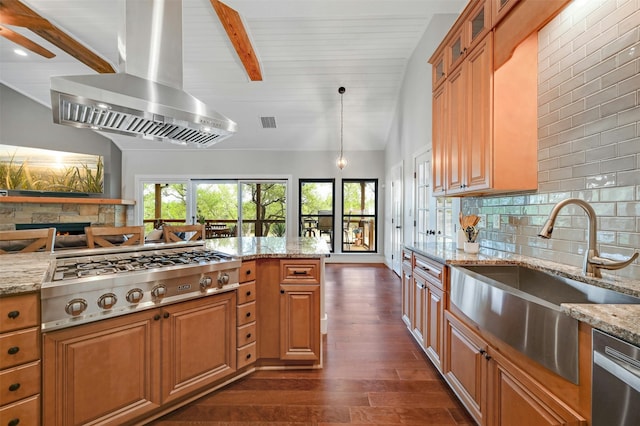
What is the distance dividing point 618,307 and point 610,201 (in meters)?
0.77

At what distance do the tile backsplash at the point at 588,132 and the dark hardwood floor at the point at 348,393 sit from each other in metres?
1.19

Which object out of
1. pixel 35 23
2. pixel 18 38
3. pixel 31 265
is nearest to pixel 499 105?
pixel 31 265

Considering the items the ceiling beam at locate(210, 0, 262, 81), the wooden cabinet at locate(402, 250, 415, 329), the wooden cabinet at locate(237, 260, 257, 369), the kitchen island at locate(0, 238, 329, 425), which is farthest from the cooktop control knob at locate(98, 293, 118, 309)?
the ceiling beam at locate(210, 0, 262, 81)

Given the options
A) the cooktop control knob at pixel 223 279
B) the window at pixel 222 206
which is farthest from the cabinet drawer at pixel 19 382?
the window at pixel 222 206

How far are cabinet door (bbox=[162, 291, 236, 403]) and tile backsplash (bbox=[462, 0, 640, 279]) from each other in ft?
7.09

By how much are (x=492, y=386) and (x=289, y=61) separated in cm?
454

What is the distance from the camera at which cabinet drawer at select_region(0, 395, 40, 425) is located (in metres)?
1.14

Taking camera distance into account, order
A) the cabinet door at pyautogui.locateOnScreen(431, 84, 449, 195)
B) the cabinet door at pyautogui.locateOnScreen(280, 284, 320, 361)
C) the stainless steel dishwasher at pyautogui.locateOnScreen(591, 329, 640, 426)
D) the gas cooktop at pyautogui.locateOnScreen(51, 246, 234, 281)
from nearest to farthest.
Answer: the stainless steel dishwasher at pyautogui.locateOnScreen(591, 329, 640, 426) < the gas cooktop at pyautogui.locateOnScreen(51, 246, 234, 281) < the cabinet door at pyautogui.locateOnScreen(280, 284, 320, 361) < the cabinet door at pyautogui.locateOnScreen(431, 84, 449, 195)

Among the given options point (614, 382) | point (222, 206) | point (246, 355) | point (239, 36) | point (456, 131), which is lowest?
point (246, 355)

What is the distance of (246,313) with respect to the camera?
199cm

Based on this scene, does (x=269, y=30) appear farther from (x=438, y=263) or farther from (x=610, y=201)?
(x=610, y=201)

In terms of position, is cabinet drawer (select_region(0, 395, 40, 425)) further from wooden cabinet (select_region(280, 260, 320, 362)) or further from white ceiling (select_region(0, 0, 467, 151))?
white ceiling (select_region(0, 0, 467, 151))

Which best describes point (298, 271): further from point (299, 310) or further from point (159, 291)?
point (159, 291)

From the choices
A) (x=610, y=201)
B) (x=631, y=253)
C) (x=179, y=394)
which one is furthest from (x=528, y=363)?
(x=179, y=394)
